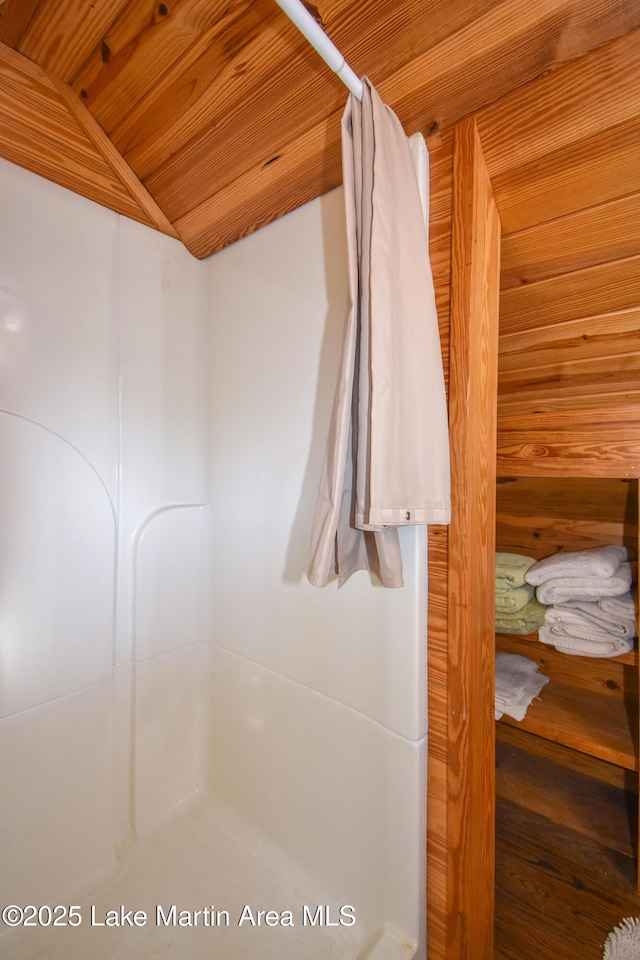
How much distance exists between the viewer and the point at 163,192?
104cm

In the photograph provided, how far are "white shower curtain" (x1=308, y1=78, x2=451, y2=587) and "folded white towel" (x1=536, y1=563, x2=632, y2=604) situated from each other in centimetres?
75

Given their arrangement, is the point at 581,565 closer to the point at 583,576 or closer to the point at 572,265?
the point at 583,576

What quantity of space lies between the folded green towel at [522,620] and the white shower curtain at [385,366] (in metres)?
0.74

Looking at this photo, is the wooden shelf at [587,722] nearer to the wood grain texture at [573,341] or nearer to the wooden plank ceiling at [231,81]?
the wood grain texture at [573,341]

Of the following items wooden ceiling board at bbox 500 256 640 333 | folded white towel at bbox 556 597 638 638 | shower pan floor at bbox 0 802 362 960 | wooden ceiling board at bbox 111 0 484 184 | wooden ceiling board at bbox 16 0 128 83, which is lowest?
shower pan floor at bbox 0 802 362 960

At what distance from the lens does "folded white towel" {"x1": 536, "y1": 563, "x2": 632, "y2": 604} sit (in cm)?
110

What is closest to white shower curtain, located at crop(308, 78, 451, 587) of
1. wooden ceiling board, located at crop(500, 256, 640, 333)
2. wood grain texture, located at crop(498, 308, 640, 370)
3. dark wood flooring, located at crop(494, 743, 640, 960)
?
wooden ceiling board, located at crop(500, 256, 640, 333)

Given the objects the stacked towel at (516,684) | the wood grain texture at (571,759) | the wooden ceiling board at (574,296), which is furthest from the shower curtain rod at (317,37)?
the wood grain texture at (571,759)

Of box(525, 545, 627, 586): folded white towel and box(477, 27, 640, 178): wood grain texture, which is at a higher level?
box(477, 27, 640, 178): wood grain texture

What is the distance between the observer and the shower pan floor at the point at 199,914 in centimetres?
83

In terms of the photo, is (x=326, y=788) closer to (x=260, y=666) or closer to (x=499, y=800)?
(x=260, y=666)

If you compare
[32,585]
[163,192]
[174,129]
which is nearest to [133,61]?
[174,129]

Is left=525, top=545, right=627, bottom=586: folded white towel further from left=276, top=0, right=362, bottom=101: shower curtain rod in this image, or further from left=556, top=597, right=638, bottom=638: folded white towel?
left=276, top=0, right=362, bottom=101: shower curtain rod

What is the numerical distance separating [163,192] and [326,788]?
1.49 m
